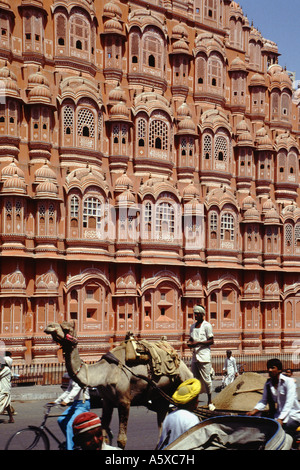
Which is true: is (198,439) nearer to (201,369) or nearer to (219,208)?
(201,369)

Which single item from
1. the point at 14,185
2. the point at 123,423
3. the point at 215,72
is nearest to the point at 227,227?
the point at 215,72

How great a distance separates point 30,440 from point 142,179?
71.4 feet

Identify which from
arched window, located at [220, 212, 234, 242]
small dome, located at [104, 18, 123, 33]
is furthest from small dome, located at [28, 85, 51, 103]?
arched window, located at [220, 212, 234, 242]

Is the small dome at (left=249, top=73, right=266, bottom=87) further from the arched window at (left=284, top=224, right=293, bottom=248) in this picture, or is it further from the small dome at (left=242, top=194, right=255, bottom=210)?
the arched window at (left=284, top=224, right=293, bottom=248)

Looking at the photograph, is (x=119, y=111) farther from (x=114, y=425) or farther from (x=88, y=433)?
(x=88, y=433)

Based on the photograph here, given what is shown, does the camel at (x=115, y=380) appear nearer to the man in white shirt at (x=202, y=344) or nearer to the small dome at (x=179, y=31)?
the man in white shirt at (x=202, y=344)

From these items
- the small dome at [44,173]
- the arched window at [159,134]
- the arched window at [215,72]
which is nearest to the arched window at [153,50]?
the arched window at [159,134]

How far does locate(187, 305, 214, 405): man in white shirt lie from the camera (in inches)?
469

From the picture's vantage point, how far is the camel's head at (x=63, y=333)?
916cm

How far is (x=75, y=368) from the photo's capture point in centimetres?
929

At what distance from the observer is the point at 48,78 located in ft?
91.7

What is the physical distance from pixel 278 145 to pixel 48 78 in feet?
47.6

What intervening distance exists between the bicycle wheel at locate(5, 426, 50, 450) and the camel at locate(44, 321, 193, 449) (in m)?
0.90

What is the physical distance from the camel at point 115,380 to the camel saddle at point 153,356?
0.11 m
